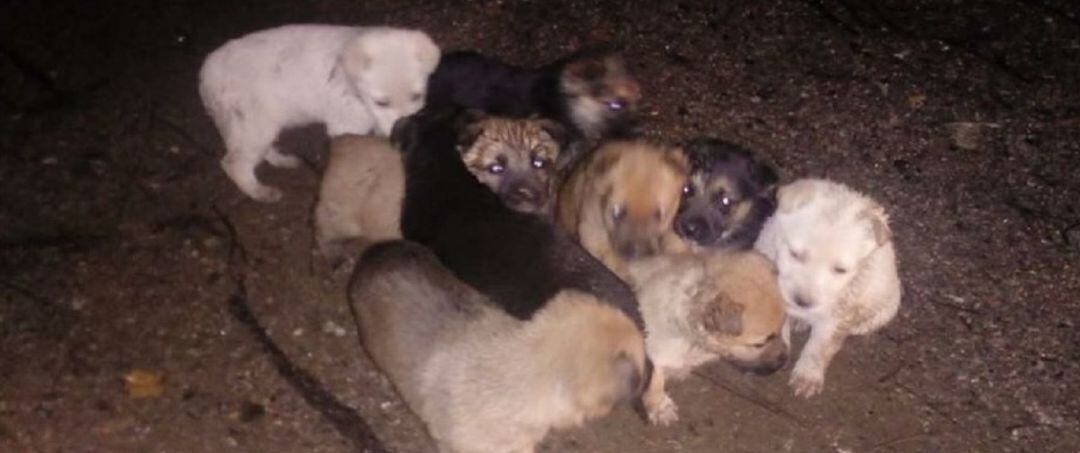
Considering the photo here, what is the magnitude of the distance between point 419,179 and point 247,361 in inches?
43.5

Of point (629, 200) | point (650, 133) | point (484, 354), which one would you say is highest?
point (629, 200)

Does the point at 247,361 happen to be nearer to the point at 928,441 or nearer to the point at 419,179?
the point at 419,179

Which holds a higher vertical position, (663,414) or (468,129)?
(468,129)

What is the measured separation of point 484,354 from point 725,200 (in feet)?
4.62

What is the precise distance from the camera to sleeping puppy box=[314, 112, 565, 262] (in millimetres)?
5418

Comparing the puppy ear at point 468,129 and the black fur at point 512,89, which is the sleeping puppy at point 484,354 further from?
the black fur at point 512,89

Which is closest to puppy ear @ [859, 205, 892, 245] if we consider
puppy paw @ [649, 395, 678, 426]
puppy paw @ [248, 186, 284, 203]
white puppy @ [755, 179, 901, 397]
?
white puppy @ [755, 179, 901, 397]

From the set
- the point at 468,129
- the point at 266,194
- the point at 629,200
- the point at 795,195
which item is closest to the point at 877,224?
the point at 795,195

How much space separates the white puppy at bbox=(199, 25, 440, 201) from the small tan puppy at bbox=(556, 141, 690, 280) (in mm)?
1052

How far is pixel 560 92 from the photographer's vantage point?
5891mm

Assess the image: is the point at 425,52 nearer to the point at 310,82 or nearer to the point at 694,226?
the point at 310,82

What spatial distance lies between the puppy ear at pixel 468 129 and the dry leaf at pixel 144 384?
163cm

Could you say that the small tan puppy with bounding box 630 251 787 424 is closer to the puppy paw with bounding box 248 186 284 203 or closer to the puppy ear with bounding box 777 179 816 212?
the puppy ear with bounding box 777 179 816 212

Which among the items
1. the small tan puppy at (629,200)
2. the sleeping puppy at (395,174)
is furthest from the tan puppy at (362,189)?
the small tan puppy at (629,200)
